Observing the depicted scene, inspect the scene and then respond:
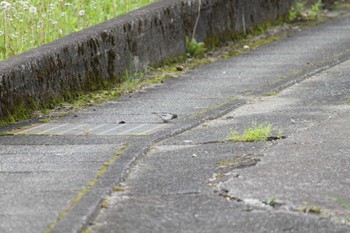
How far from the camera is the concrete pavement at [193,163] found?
538 centimetres

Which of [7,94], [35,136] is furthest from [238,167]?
[7,94]

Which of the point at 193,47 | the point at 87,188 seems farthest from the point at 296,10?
the point at 87,188

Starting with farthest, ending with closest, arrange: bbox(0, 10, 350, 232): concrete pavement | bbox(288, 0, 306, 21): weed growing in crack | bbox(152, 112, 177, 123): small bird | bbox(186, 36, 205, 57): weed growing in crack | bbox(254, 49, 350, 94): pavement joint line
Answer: bbox(288, 0, 306, 21): weed growing in crack, bbox(186, 36, 205, 57): weed growing in crack, bbox(254, 49, 350, 94): pavement joint line, bbox(152, 112, 177, 123): small bird, bbox(0, 10, 350, 232): concrete pavement

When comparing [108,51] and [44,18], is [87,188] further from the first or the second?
[44,18]

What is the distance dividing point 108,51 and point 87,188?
4008 mm

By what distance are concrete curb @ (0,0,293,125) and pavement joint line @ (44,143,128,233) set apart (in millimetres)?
1604

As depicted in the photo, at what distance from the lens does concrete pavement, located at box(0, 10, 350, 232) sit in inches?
212

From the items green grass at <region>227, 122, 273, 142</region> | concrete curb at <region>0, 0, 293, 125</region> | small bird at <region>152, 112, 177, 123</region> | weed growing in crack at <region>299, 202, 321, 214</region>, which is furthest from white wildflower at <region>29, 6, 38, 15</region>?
weed growing in crack at <region>299, 202, 321, 214</region>

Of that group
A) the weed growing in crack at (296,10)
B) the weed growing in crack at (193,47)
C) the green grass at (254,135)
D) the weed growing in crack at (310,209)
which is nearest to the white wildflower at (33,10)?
the weed growing in crack at (193,47)

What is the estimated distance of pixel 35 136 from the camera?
307 inches

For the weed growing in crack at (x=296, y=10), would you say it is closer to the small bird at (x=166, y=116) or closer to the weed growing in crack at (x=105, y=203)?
the small bird at (x=166, y=116)

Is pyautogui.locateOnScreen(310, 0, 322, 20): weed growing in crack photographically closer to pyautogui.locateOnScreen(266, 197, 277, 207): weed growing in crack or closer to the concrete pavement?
the concrete pavement

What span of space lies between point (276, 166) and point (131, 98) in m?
3.23

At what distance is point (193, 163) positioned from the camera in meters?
6.62
